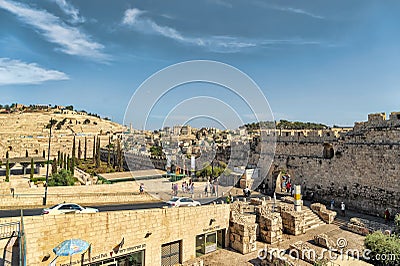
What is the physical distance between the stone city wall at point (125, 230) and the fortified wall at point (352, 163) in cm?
1030

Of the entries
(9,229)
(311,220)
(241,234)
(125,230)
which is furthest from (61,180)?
(311,220)

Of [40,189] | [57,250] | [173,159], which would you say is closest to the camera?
[57,250]

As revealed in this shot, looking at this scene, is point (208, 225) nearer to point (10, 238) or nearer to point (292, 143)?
point (10, 238)

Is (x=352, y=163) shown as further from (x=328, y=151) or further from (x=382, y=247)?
(x=382, y=247)

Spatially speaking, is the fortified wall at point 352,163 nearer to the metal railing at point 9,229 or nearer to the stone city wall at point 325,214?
the stone city wall at point 325,214

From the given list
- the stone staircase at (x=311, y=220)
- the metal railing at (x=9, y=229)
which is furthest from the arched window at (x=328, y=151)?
the metal railing at (x=9, y=229)

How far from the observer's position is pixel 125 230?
330 inches

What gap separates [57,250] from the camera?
6.91m

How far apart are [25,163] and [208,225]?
25.4 meters

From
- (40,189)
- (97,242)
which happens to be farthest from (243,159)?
(97,242)

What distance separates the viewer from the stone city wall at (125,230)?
6.92 m

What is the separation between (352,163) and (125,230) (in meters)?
A: 15.3

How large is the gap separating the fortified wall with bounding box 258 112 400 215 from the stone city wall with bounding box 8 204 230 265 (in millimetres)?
10300

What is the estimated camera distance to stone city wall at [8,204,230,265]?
6922 millimetres
